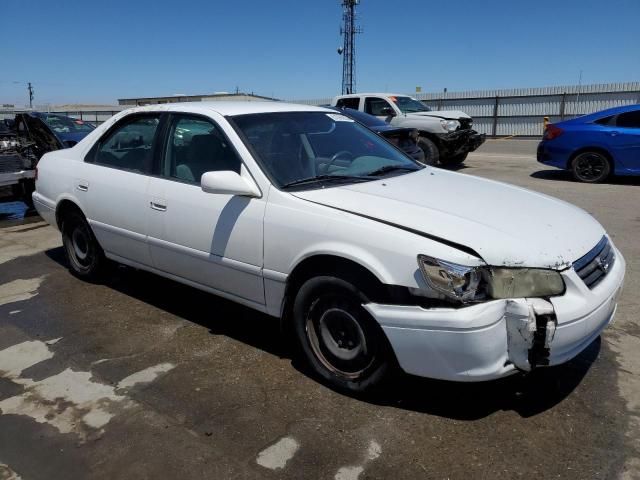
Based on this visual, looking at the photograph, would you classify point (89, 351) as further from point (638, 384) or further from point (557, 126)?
point (557, 126)

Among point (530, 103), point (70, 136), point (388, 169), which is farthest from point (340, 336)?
point (530, 103)

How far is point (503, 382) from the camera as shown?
3.18m

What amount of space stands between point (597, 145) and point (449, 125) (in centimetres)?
307

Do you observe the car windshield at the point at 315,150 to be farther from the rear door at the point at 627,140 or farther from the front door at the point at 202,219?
the rear door at the point at 627,140

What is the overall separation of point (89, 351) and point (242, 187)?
1.60 meters

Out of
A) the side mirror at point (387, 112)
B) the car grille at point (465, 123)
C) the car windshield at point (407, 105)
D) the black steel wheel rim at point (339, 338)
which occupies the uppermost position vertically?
the car windshield at point (407, 105)

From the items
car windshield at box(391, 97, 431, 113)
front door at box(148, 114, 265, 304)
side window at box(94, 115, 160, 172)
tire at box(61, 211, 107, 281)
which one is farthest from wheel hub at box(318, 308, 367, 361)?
car windshield at box(391, 97, 431, 113)

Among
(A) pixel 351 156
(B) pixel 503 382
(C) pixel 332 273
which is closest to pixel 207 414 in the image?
(C) pixel 332 273

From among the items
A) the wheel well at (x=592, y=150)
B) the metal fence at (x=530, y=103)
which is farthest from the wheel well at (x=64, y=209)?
the metal fence at (x=530, y=103)

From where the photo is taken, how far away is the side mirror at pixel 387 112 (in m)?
13.2

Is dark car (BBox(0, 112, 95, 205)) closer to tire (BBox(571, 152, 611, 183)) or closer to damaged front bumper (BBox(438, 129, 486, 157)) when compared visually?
damaged front bumper (BBox(438, 129, 486, 157))

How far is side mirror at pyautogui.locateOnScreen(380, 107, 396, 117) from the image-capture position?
13.2 m

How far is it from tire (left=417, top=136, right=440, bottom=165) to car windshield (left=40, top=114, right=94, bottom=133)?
7790 mm

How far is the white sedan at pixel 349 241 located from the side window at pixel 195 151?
0.04 ft
